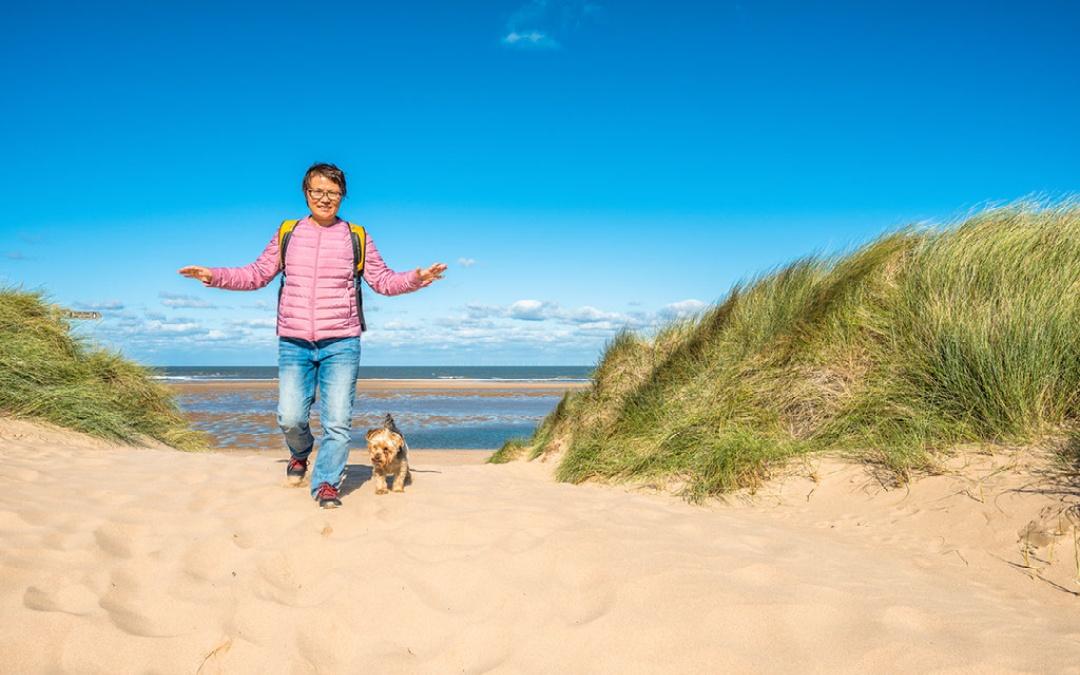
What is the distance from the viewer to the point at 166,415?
9656 millimetres

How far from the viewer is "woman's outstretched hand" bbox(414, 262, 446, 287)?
4547mm

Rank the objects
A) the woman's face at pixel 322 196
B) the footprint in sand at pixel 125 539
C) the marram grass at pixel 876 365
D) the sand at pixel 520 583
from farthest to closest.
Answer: the marram grass at pixel 876 365, the woman's face at pixel 322 196, the footprint in sand at pixel 125 539, the sand at pixel 520 583

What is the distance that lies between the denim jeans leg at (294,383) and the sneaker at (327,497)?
0.51 metres

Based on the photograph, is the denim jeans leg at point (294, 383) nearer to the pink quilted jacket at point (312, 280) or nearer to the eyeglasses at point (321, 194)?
the pink quilted jacket at point (312, 280)

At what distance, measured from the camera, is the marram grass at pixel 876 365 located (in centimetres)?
461

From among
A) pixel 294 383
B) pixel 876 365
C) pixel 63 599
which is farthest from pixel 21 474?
pixel 876 365

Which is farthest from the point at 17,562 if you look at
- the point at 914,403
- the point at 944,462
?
the point at 914,403

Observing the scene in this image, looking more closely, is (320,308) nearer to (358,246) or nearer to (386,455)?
(358,246)

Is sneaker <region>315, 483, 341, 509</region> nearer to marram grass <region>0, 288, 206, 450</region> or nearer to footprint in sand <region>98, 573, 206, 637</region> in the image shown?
footprint in sand <region>98, 573, 206, 637</region>

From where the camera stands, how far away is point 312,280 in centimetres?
440

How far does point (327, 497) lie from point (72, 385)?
20.1ft

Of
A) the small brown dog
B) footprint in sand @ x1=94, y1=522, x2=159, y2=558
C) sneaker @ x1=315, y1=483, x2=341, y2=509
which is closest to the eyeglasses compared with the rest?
the small brown dog

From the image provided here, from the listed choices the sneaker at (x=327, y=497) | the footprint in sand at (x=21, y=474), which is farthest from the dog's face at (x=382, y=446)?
the footprint in sand at (x=21, y=474)

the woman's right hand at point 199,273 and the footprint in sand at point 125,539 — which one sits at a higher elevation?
the woman's right hand at point 199,273
